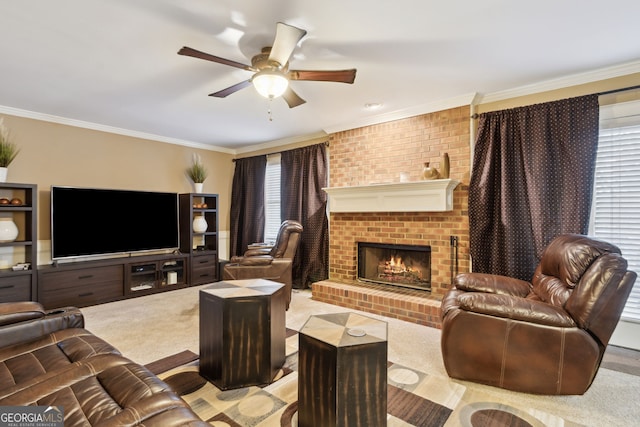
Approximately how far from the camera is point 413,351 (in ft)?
8.66

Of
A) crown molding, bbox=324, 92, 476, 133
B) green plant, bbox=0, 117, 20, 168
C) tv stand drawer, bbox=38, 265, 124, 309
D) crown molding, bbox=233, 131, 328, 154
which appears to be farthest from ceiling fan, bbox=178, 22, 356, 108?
tv stand drawer, bbox=38, 265, 124, 309

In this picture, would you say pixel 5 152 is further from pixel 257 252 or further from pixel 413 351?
pixel 413 351

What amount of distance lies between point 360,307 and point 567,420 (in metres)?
2.19

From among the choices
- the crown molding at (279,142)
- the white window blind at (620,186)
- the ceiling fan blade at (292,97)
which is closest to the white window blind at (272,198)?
the crown molding at (279,142)

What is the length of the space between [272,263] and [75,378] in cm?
248

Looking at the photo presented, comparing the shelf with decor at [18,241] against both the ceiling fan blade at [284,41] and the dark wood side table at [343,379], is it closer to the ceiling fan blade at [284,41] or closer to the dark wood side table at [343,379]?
the ceiling fan blade at [284,41]

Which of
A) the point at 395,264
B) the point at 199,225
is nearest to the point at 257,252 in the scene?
the point at 199,225

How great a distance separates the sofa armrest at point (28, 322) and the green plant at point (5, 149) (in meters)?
2.73

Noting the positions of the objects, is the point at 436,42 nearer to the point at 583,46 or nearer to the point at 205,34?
the point at 583,46

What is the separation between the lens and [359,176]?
4285 millimetres

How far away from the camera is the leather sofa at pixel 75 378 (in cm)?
111

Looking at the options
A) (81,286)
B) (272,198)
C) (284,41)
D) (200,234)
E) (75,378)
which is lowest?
(81,286)

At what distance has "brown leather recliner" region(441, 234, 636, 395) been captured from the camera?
187 centimetres

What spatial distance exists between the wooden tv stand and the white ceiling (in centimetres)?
199
